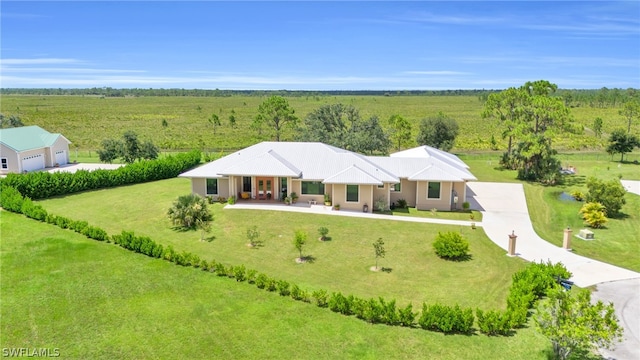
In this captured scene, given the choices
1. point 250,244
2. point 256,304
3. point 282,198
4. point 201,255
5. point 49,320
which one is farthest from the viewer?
point 282,198

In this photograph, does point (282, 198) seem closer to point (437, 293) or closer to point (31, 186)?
point (437, 293)

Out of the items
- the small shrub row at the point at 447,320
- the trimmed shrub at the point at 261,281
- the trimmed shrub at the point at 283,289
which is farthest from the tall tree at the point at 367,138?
the small shrub row at the point at 447,320

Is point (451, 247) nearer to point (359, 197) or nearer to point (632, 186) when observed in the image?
point (359, 197)

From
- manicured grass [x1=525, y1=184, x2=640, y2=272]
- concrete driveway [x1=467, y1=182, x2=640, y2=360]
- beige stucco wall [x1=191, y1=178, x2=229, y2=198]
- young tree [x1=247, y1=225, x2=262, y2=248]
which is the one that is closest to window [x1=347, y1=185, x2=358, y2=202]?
young tree [x1=247, y1=225, x2=262, y2=248]

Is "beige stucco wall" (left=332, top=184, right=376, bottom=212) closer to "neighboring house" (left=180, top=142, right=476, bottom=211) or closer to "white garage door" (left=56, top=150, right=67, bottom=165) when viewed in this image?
"neighboring house" (left=180, top=142, right=476, bottom=211)

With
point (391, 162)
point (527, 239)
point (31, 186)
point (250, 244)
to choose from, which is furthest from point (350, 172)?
point (31, 186)

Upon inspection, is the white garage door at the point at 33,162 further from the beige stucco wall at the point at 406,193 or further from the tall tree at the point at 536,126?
the tall tree at the point at 536,126
